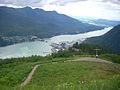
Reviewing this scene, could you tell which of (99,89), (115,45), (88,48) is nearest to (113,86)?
(99,89)

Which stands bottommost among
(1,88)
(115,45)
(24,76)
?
(115,45)

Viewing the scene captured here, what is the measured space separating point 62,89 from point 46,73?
1113 inches

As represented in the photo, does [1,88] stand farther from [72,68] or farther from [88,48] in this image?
[88,48]

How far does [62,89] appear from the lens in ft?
34.5

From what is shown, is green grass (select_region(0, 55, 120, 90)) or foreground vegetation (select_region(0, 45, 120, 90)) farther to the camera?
foreground vegetation (select_region(0, 45, 120, 90))

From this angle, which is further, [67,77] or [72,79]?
[67,77]

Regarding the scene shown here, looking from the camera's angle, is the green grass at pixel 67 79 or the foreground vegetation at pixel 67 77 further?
the foreground vegetation at pixel 67 77

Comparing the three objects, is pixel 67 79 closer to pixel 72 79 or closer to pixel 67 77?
pixel 72 79

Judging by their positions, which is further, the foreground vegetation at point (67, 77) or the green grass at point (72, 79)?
the foreground vegetation at point (67, 77)

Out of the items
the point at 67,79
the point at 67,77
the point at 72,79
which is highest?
the point at 72,79

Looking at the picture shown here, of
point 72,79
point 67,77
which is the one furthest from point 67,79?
point 67,77

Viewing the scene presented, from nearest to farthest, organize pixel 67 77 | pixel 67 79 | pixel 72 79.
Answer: pixel 72 79
pixel 67 79
pixel 67 77

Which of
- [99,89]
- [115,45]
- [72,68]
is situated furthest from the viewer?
[115,45]

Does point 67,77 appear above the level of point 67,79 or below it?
below
